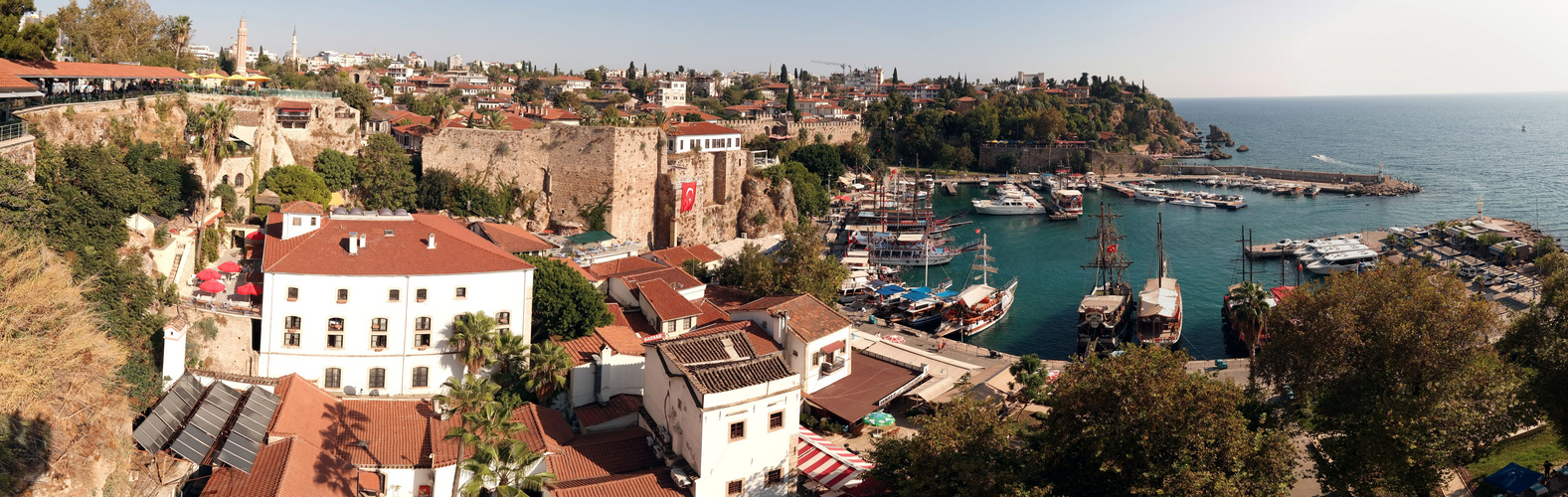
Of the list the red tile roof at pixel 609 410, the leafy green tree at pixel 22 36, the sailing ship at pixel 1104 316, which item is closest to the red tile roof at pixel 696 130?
the sailing ship at pixel 1104 316

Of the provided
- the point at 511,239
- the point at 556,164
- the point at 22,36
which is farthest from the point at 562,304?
the point at 22,36

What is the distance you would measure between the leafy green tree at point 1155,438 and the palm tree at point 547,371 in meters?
10.4

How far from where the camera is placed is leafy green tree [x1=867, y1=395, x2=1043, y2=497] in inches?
642

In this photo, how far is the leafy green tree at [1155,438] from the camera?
15.7 metres

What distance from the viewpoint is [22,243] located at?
19.4m

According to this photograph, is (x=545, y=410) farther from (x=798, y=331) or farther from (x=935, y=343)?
(x=935, y=343)

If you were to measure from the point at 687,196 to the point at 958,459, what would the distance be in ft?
87.5

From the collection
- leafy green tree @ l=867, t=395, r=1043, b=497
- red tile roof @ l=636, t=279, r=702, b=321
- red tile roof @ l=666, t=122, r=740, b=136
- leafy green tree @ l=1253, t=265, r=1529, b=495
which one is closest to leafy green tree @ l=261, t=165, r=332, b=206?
red tile roof @ l=636, t=279, r=702, b=321

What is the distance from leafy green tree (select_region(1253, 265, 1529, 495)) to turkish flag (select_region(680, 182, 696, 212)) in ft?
81.2

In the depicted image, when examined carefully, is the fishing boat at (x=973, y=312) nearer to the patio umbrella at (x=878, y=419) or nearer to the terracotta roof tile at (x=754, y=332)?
the terracotta roof tile at (x=754, y=332)

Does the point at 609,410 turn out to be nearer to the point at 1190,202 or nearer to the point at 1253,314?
the point at 1253,314

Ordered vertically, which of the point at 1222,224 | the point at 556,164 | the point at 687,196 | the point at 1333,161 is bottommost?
the point at 1222,224

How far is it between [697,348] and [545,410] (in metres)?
3.98

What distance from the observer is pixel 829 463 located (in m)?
20.3
